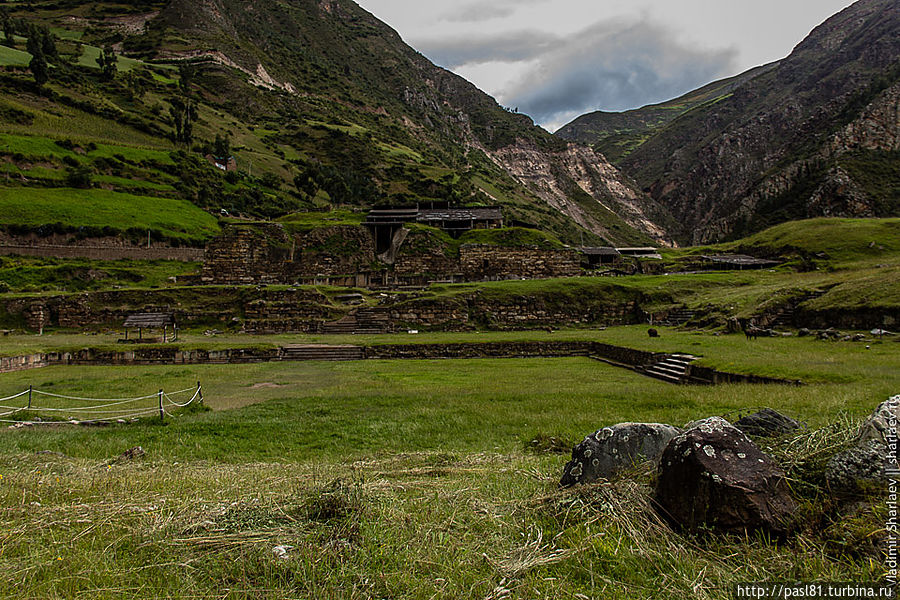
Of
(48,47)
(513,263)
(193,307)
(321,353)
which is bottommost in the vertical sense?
(321,353)

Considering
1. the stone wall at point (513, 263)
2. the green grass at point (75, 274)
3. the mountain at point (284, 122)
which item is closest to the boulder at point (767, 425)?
the stone wall at point (513, 263)

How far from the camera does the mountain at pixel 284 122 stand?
254 feet

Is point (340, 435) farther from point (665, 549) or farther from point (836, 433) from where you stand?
point (836, 433)

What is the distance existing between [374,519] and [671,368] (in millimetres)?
13365

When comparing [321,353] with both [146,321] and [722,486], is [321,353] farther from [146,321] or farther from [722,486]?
[722,486]

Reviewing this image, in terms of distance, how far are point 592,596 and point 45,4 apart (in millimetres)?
226502

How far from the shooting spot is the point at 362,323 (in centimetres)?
2717

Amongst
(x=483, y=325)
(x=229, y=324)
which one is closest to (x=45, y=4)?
(x=229, y=324)

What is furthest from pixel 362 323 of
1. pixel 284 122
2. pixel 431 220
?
pixel 284 122

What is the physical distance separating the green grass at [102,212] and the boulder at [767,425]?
2340 inches

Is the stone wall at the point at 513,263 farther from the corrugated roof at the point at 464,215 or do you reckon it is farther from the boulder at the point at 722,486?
the boulder at the point at 722,486

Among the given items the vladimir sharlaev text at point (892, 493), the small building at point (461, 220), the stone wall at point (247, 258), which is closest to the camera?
the vladimir sharlaev text at point (892, 493)

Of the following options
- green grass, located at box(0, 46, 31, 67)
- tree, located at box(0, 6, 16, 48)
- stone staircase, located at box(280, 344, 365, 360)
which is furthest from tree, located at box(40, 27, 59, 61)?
stone staircase, located at box(280, 344, 365, 360)

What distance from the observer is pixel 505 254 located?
4125cm
